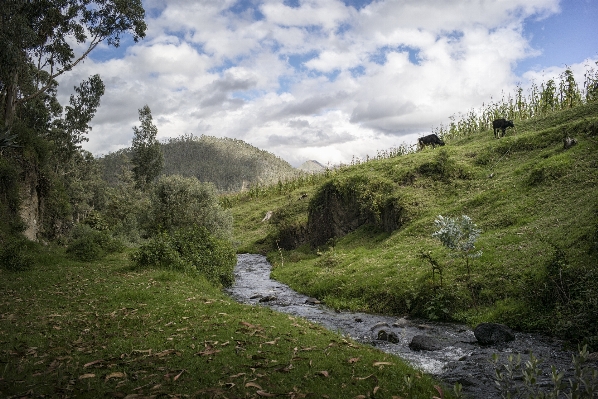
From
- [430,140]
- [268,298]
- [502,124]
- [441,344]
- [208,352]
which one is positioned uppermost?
[502,124]

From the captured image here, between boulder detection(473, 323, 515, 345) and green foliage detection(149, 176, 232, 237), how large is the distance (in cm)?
2642

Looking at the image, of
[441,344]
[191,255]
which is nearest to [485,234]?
[441,344]

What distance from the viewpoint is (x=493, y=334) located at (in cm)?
1334

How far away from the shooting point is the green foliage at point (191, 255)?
81.8 ft

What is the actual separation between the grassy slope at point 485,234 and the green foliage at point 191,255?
16.1 feet

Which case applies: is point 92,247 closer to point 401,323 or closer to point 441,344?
point 401,323

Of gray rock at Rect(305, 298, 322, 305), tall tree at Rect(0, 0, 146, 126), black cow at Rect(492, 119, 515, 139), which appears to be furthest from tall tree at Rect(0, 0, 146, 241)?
black cow at Rect(492, 119, 515, 139)

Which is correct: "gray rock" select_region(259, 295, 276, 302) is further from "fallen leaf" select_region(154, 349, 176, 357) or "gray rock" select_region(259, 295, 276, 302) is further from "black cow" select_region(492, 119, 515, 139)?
"black cow" select_region(492, 119, 515, 139)

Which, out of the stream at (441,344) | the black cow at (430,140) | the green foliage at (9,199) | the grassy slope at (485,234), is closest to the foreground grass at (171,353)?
the stream at (441,344)

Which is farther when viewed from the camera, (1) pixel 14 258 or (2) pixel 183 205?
(2) pixel 183 205

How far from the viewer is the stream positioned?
10.7 m

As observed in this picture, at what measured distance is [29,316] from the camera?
13492mm

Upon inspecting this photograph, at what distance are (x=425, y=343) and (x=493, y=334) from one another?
→ 7.40 ft

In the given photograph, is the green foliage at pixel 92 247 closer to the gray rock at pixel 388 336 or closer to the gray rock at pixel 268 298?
the gray rock at pixel 268 298
